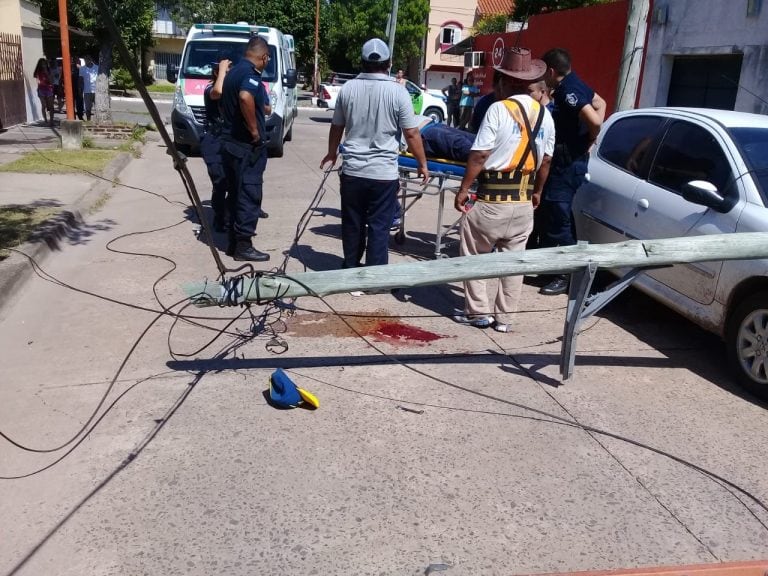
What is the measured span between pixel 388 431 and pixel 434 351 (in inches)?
51.3

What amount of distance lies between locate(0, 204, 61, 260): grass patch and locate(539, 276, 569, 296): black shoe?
15.9ft

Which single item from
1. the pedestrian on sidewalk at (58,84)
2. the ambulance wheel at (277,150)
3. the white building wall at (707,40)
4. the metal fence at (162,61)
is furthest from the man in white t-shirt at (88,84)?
the metal fence at (162,61)

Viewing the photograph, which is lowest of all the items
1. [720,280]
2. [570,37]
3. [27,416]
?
[27,416]

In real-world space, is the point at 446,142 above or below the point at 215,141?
above

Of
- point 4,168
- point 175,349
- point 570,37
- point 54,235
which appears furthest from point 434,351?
point 570,37

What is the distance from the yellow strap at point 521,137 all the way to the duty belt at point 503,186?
0.18 feet

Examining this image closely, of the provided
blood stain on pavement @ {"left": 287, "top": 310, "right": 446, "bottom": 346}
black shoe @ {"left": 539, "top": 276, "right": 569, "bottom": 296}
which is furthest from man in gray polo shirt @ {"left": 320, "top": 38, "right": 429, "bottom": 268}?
black shoe @ {"left": 539, "top": 276, "right": 569, "bottom": 296}

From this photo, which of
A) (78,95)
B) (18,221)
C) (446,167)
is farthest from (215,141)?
(78,95)

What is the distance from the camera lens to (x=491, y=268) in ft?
→ 14.9

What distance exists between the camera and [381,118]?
20.2ft

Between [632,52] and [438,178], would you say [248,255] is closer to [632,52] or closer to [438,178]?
[438,178]

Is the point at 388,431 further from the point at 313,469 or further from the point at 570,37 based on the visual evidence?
the point at 570,37

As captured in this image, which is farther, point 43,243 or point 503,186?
point 43,243

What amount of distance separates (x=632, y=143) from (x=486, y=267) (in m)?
2.77
